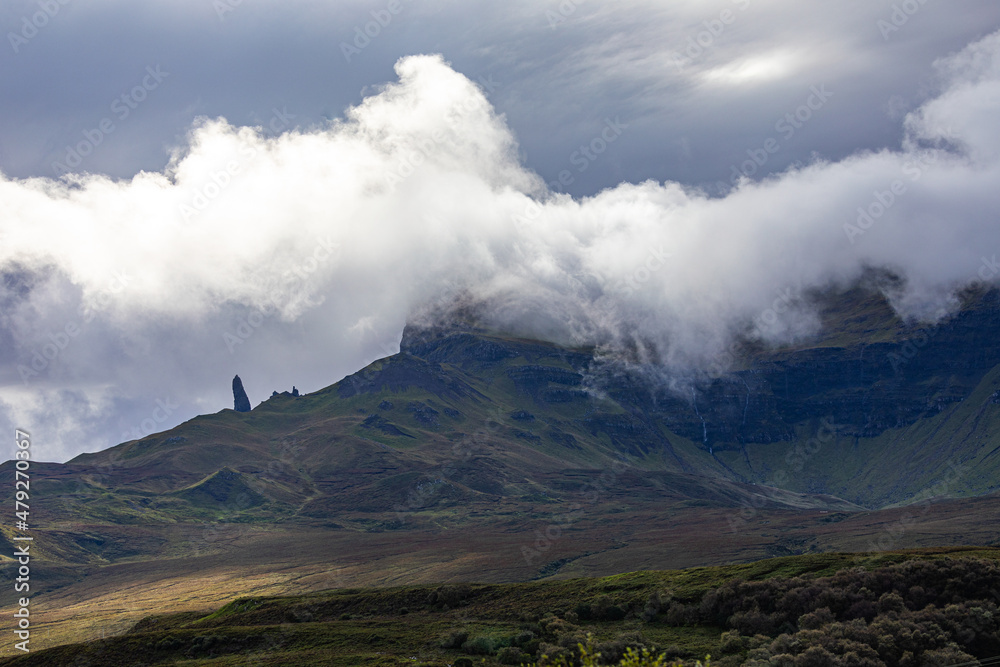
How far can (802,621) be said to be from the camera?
225 feet

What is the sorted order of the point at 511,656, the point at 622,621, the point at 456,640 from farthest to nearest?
the point at 622,621 < the point at 456,640 < the point at 511,656

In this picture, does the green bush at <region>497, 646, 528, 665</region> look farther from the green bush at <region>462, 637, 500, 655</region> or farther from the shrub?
the shrub

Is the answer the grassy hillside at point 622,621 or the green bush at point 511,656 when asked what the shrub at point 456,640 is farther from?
the green bush at point 511,656

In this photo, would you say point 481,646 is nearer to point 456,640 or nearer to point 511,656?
point 456,640

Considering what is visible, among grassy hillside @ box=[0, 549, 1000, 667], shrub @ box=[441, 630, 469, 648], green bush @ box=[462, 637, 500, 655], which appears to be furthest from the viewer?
shrub @ box=[441, 630, 469, 648]

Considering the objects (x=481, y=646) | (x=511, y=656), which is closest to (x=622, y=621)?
(x=481, y=646)

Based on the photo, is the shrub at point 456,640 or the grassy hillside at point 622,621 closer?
the grassy hillside at point 622,621

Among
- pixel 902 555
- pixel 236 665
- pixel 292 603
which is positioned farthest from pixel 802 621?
pixel 292 603

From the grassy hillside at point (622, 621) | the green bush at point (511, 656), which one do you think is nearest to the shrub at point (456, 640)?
the grassy hillside at point (622, 621)

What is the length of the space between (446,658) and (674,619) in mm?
23448

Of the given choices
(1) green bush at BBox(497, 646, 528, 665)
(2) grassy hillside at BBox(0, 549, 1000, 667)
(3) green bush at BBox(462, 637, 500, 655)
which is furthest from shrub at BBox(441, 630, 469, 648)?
(1) green bush at BBox(497, 646, 528, 665)

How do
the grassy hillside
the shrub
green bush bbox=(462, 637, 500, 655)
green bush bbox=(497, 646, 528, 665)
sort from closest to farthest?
the grassy hillside → green bush bbox=(497, 646, 528, 665) → green bush bbox=(462, 637, 500, 655) → the shrub

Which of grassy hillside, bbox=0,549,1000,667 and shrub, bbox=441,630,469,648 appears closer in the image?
grassy hillside, bbox=0,549,1000,667

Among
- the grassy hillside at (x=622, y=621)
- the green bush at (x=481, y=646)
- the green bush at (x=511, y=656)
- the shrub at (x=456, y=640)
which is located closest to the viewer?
the grassy hillside at (x=622, y=621)
